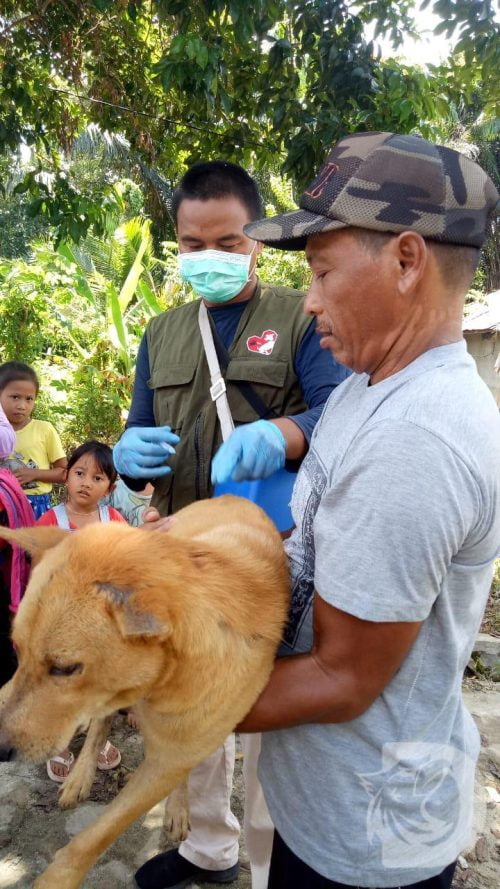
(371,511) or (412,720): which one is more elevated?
(371,511)

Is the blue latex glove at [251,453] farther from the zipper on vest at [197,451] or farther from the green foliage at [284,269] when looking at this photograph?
the green foliage at [284,269]

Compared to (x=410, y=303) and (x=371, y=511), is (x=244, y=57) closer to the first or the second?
(x=410, y=303)

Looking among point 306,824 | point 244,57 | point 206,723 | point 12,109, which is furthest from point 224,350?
point 12,109

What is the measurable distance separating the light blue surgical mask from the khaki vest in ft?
0.39

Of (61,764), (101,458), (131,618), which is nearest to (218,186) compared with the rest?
(131,618)

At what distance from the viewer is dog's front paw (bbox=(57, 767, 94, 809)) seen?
254 cm

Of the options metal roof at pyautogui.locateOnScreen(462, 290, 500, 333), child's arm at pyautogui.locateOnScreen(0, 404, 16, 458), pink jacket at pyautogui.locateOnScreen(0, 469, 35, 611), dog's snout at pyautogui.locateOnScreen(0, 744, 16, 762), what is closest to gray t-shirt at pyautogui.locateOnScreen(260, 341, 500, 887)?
dog's snout at pyautogui.locateOnScreen(0, 744, 16, 762)

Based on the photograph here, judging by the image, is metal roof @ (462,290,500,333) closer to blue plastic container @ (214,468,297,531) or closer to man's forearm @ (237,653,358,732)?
blue plastic container @ (214,468,297,531)

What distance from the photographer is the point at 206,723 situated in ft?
5.46

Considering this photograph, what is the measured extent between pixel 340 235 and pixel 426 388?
40 centimetres

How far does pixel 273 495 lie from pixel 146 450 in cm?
54

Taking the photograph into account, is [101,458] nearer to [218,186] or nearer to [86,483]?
[86,483]

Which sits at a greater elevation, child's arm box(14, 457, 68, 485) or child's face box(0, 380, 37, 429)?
child's face box(0, 380, 37, 429)

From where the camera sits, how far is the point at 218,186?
2818 mm
